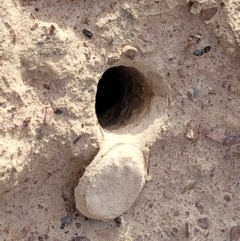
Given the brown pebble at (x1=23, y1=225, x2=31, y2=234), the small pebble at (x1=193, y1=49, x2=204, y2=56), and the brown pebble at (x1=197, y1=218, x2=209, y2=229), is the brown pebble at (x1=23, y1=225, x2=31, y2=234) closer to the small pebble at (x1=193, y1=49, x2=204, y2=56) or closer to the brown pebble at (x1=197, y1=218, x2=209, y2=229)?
the brown pebble at (x1=197, y1=218, x2=209, y2=229)

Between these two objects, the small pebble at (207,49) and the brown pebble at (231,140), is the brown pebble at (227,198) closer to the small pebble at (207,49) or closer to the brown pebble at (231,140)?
the brown pebble at (231,140)

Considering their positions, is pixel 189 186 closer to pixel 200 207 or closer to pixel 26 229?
pixel 200 207

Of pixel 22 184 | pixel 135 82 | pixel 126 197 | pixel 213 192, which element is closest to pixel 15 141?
pixel 22 184

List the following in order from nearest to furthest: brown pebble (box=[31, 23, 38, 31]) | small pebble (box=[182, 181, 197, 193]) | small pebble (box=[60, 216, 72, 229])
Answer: brown pebble (box=[31, 23, 38, 31]) → small pebble (box=[60, 216, 72, 229]) → small pebble (box=[182, 181, 197, 193])

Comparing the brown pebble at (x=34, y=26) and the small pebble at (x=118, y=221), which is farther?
the small pebble at (x=118, y=221)

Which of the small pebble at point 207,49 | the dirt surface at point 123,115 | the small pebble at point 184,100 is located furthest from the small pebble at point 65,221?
the small pebble at point 207,49

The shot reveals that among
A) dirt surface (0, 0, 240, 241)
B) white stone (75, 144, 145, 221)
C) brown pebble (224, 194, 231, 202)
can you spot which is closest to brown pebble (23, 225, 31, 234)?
dirt surface (0, 0, 240, 241)

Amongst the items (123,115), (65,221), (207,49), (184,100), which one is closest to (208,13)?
(207,49)
